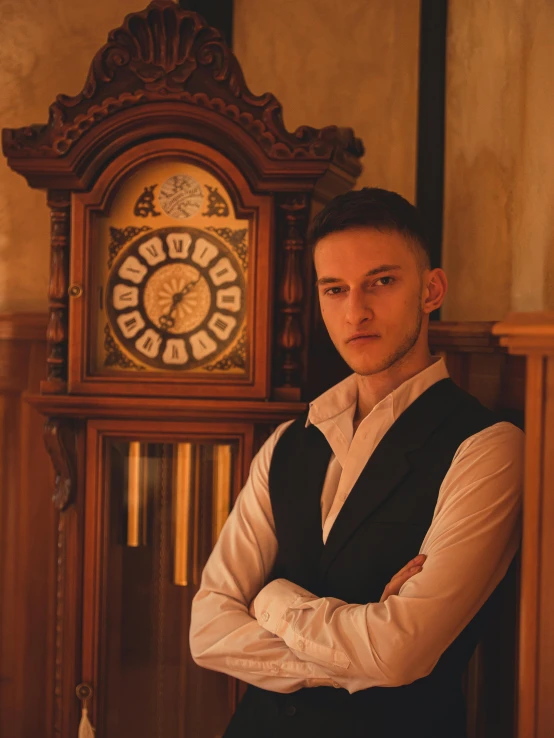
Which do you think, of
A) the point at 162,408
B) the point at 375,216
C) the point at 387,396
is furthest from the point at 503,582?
the point at 162,408

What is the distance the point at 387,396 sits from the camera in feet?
6.20

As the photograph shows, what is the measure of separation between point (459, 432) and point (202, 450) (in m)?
0.85

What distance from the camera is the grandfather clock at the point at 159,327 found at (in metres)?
2.26

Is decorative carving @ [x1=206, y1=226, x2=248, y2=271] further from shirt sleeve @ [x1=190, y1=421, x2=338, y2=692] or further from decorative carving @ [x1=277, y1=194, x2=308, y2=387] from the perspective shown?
shirt sleeve @ [x1=190, y1=421, x2=338, y2=692]

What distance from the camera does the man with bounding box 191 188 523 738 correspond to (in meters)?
1.63

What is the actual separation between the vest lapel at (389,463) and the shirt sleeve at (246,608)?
20 centimetres

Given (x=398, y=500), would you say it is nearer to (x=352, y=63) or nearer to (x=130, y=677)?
(x=130, y=677)

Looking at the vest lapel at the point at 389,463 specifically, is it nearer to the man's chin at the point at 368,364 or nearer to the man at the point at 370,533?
the man at the point at 370,533

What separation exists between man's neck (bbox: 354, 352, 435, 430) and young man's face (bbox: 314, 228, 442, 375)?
0.04 meters

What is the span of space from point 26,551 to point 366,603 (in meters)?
1.59

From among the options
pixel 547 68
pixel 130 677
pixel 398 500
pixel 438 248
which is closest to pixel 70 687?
pixel 130 677

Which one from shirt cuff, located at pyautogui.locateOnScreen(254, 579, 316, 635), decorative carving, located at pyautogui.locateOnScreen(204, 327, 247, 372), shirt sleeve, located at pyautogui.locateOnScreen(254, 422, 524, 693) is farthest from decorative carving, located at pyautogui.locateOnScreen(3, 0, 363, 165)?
shirt cuff, located at pyautogui.locateOnScreen(254, 579, 316, 635)

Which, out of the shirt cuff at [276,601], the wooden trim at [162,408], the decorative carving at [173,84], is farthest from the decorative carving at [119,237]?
the shirt cuff at [276,601]

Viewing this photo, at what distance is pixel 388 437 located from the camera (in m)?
1.84
